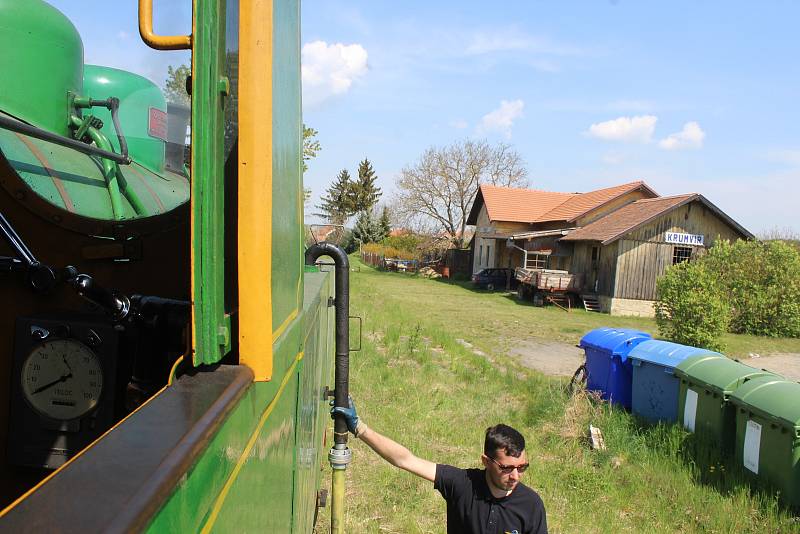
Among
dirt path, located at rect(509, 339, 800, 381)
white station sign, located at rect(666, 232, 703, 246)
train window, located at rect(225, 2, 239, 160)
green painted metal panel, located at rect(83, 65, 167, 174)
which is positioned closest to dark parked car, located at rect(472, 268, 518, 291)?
white station sign, located at rect(666, 232, 703, 246)

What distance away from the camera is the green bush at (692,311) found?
13711 millimetres

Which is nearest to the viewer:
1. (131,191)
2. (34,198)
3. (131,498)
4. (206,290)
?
(131,498)

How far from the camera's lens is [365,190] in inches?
2904

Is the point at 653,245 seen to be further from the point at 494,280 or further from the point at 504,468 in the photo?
the point at 504,468

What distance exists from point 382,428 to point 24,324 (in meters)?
5.39

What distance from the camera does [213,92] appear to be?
101 centimetres

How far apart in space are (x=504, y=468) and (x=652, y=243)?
78.2 feet

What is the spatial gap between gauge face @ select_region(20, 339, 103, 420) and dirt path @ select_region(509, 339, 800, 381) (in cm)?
1053

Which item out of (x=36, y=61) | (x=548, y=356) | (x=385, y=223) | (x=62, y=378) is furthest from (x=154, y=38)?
(x=385, y=223)

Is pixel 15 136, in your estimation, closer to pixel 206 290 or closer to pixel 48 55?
pixel 48 55

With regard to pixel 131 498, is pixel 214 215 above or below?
above

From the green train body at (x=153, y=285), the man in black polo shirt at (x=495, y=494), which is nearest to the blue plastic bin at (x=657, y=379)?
the man in black polo shirt at (x=495, y=494)

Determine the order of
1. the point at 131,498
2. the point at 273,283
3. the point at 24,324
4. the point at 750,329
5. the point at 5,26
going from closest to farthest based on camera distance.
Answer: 1. the point at 131,498
2. the point at 273,283
3. the point at 24,324
4. the point at 5,26
5. the point at 750,329

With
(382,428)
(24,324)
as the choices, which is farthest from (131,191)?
(382,428)
